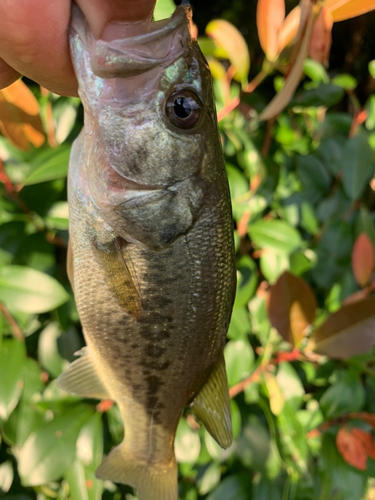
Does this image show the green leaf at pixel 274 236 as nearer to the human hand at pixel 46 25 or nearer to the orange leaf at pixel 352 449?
the orange leaf at pixel 352 449

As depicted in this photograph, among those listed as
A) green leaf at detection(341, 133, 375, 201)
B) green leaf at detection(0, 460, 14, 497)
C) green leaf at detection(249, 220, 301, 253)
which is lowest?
green leaf at detection(0, 460, 14, 497)

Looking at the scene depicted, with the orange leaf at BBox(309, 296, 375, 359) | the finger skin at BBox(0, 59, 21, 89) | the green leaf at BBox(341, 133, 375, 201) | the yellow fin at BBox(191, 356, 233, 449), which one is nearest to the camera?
the finger skin at BBox(0, 59, 21, 89)

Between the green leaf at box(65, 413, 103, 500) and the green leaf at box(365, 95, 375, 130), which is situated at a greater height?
the green leaf at box(365, 95, 375, 130)

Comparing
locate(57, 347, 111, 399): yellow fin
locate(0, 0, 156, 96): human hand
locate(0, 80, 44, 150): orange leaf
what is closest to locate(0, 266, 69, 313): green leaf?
locate(57, 347, 111, 399): yellow fin

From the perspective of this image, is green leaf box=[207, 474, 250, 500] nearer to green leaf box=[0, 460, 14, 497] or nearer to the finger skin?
green leaf box=[0, 460, 14, 497]

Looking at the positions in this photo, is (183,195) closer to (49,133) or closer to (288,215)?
(49,133)

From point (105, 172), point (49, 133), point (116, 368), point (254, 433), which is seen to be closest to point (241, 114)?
point (49, 133)

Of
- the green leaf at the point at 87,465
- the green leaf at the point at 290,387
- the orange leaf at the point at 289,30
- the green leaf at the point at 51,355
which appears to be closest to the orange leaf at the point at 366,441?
the green leaf at the point at 290,387
